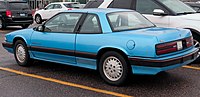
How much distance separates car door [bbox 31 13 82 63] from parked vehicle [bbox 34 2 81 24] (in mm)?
14485

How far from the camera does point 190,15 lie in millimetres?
7328

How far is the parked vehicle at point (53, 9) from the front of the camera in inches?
837

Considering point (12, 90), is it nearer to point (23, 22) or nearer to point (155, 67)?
point (155, 67)

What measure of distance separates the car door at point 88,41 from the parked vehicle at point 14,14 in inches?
432

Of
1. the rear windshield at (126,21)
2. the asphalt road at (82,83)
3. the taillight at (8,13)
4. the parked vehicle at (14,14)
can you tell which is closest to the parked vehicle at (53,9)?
the parked vehicle at (14,14)

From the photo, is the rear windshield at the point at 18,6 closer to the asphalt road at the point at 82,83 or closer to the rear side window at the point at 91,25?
the asphalt road at the point at 82,83

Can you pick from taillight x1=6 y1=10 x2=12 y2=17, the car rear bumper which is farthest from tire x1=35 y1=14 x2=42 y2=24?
the car rear bumper

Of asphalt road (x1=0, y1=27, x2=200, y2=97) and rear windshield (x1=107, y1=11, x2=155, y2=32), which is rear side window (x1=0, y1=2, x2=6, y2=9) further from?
rear windshield (x1=107, y1=11, x2=155, y2=32)

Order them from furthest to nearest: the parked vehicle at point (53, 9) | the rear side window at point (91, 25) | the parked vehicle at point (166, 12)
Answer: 1. the parked vehicle at point (53, 9)
2. the parked vehicle at point (166, 12)
3. the rear side window at point (91, 25)

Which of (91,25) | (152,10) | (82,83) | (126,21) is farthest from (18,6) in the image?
(82,83)

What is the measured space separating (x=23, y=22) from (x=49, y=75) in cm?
1065

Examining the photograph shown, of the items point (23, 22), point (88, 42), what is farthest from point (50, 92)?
point (23, 22)

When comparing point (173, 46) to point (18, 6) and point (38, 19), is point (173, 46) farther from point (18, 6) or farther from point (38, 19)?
point (38, 19)

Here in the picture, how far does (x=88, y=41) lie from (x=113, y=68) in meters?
0.68
